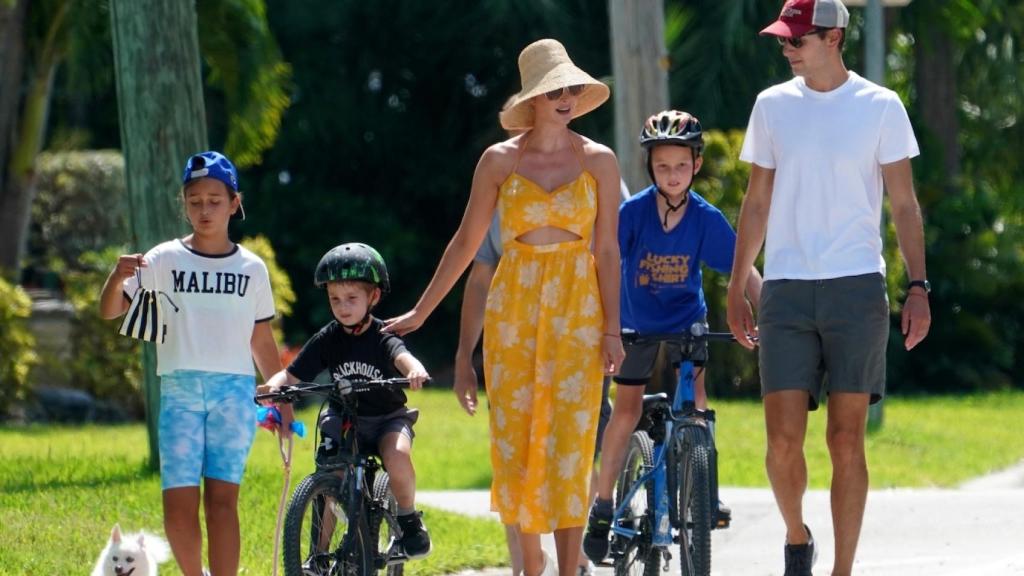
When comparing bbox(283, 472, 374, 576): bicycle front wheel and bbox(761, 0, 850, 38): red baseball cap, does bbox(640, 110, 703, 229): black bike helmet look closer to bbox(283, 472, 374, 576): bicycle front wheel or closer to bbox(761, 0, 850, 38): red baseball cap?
bbox(761, 0, 850, 38): red baseball cap

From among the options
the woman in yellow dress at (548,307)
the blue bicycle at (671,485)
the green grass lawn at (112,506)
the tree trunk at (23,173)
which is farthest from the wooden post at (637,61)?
the tree trunk at (23,173)

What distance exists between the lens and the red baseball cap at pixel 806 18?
6469mm

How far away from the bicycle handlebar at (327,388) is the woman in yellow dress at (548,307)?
0.98 feet

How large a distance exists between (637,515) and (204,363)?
6.04 feet

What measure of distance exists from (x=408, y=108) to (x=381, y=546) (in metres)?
21.6

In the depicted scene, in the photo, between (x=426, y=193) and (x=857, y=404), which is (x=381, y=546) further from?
(x=426, y=193)

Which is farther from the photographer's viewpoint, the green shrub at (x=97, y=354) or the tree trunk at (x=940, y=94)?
the tree trunk at (x=940, y=94)

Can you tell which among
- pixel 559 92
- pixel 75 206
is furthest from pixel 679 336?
pixel 75 206

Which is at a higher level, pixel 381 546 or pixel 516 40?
pixel 516 40

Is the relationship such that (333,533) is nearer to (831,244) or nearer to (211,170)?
(211,170)

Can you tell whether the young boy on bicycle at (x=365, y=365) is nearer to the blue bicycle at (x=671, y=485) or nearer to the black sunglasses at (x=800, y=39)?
the blue bicycle at (x=671, y=485)

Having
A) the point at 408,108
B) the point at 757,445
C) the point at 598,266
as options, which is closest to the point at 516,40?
the point at 408,108

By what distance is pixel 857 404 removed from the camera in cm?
649

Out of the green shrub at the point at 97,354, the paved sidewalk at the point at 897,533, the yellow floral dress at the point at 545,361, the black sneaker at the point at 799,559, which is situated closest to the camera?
the yellow floral dress at the point at 545,361
